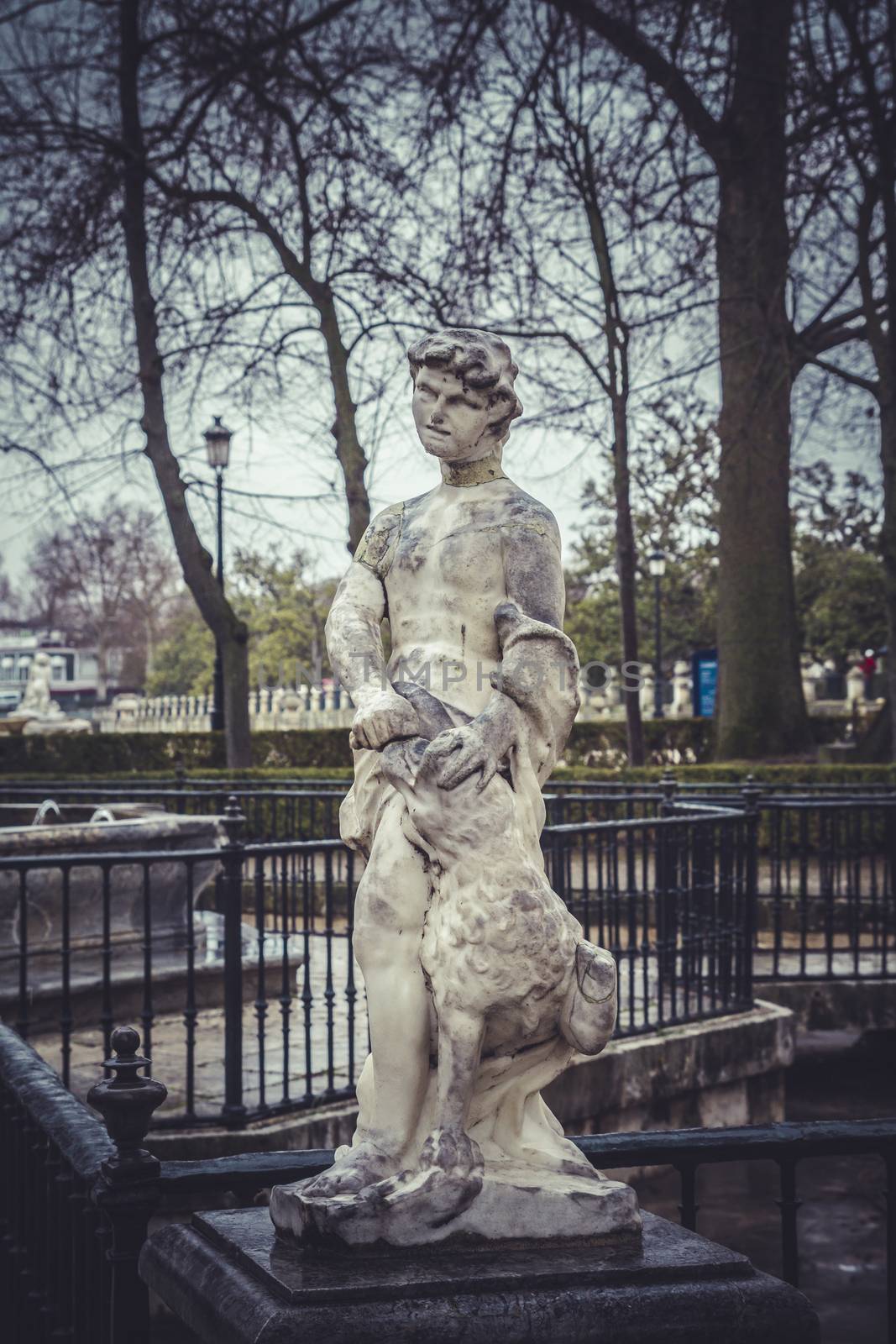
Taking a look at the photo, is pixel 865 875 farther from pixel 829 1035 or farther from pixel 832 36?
pixel 832 36

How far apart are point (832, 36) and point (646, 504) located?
73.3ft

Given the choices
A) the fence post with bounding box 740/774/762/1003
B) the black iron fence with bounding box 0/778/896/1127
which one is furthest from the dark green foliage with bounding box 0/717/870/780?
the fence post with bounding box 740/774/762/1003

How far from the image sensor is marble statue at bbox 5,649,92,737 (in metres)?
34.2

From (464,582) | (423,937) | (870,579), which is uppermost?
(870,579)

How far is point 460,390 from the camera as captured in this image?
9.20 feet

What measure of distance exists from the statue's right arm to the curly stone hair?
1.41 ft

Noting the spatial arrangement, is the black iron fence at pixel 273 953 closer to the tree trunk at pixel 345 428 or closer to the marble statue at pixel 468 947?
the marble statue at pixel 468 947

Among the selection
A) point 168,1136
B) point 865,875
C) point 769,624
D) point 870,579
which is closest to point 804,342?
point 769,624

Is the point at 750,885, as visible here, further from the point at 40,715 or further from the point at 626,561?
the point at 40,715

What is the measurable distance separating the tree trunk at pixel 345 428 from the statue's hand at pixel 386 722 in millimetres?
13855

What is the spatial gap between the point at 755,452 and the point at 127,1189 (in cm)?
1608

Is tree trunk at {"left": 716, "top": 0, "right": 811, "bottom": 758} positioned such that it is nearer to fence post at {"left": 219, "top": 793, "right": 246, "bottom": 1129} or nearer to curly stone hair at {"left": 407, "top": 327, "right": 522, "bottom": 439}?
fence post at {"left": 219, "top": 793, "right": 246, "bottom": 1129}

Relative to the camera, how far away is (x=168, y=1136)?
233 inches

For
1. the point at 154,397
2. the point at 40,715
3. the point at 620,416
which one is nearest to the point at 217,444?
the point at 154,397
